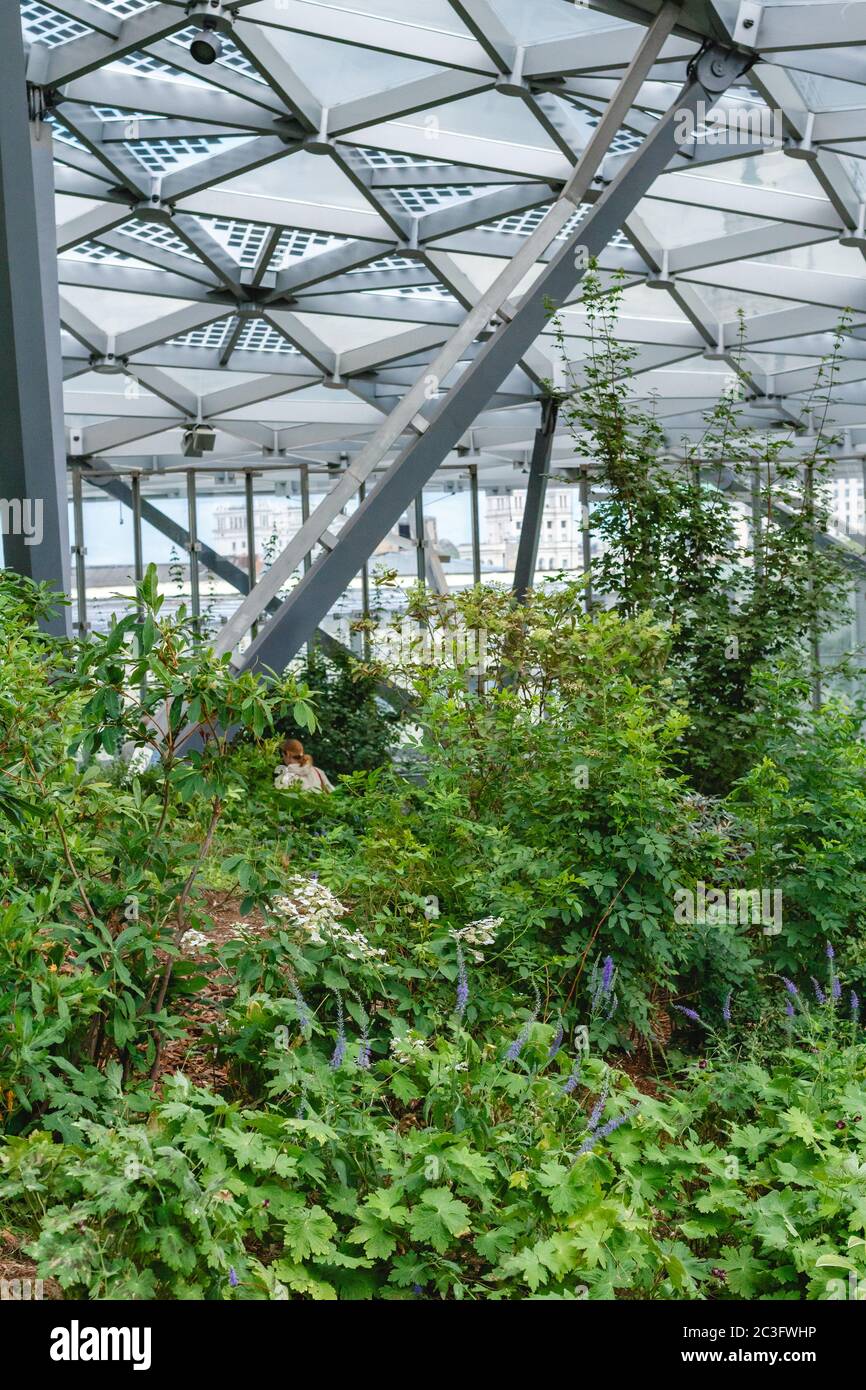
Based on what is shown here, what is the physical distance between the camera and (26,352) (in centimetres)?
868

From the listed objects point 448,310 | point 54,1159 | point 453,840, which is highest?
point 448,310

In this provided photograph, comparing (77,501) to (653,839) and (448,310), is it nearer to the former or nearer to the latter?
(448,310)

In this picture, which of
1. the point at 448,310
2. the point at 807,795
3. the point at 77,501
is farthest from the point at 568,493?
the point at 807,795

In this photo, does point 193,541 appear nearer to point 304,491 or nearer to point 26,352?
point 304,491

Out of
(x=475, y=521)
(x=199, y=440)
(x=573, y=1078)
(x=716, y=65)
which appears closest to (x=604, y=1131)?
(x=573, y=1078)

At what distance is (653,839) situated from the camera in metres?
6.49

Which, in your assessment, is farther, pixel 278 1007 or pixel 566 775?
pixel 566 775

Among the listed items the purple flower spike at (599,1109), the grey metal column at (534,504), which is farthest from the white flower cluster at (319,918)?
the grey metal column at (534,504)

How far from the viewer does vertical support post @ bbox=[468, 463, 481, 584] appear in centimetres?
2567

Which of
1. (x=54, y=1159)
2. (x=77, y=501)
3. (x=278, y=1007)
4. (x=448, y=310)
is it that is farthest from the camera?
(x=77, y=501)

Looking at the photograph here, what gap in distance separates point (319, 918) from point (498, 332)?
8.00m

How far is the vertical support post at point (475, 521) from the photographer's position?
84.2ft

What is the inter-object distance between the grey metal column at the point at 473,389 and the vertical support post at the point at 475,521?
12991 mm

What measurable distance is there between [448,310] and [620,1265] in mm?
18863
